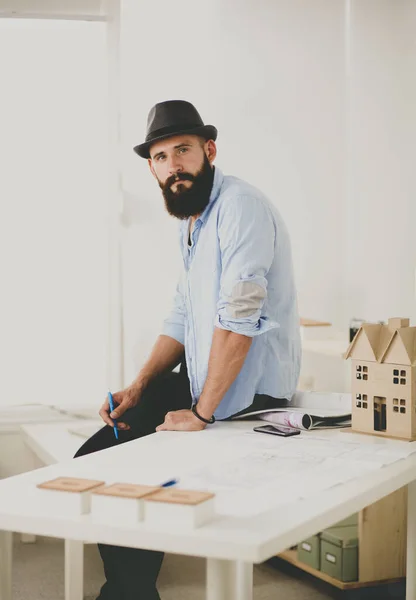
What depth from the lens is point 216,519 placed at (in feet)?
4.35

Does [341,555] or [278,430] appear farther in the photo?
[341,555]

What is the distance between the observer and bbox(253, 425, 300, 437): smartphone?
199 cm

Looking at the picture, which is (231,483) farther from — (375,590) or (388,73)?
(388,73)

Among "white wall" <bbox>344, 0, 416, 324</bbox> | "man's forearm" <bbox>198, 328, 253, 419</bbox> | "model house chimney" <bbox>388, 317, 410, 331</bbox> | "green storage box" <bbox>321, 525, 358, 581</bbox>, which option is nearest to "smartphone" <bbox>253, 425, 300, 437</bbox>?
"man's forearm" <bbox>198, 328, 253, 419</bbox>

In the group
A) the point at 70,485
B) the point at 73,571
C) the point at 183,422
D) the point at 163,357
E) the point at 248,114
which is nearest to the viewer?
the point at 70,485

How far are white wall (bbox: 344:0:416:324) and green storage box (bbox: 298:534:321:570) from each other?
121 centimetres

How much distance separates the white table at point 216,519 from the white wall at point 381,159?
1806 mm

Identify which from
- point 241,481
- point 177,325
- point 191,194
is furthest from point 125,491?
point 177,325

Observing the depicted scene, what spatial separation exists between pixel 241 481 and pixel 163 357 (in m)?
1.06

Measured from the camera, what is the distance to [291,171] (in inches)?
151

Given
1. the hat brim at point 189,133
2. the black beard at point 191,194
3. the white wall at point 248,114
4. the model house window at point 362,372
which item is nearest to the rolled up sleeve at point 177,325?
the black beard at point 191,194

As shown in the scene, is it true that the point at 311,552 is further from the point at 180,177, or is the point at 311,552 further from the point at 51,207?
the point at 51,207

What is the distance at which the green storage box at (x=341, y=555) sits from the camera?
105 inches

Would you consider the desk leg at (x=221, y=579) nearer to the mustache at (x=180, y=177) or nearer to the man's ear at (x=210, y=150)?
the mustache at (x=180, y=177)
